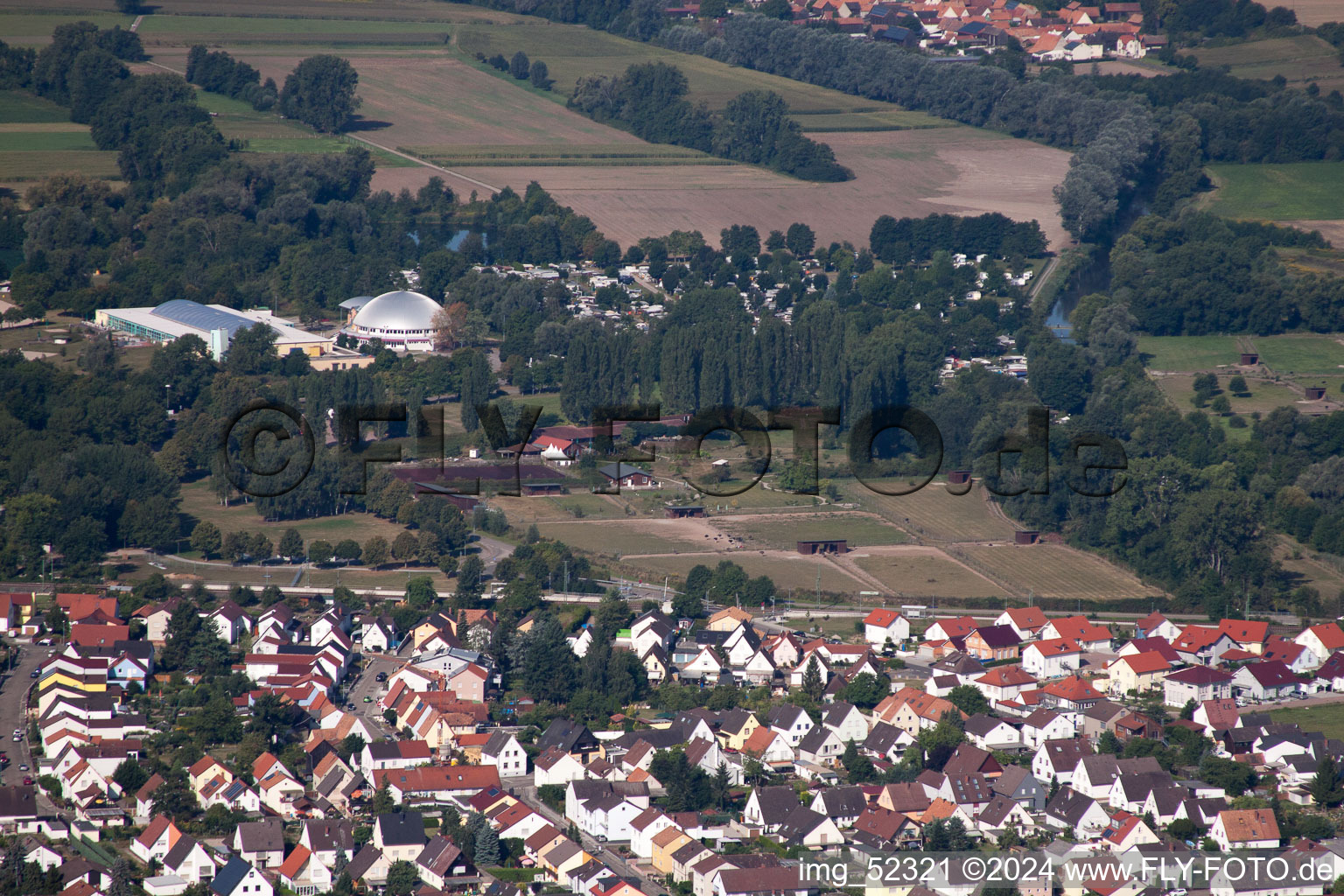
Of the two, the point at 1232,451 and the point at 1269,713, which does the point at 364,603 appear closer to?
the point at 1269,713

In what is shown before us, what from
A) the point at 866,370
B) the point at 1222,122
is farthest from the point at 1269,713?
the point at 1222,122

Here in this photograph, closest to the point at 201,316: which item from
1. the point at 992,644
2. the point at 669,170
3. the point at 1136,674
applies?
the point at 669,170

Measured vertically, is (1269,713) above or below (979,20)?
below

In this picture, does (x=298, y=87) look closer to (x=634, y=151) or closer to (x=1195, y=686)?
(x=634, y=151)

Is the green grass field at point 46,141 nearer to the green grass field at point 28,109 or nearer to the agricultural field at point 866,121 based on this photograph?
the green grass field at point 28,109

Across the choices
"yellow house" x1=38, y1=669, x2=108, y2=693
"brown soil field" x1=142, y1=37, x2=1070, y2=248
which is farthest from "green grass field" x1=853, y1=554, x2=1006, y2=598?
"brown soil field" x1=142, y1=37, x2=1070, y2=248

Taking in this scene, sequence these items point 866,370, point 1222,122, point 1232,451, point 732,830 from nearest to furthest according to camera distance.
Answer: point 732,830 → point 1232,451 → point 866,370 → point 1222,122

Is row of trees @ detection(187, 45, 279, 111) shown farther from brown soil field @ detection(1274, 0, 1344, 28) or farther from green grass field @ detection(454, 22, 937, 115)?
brown soil field @ detection(1274, 0, 1344, 28)
